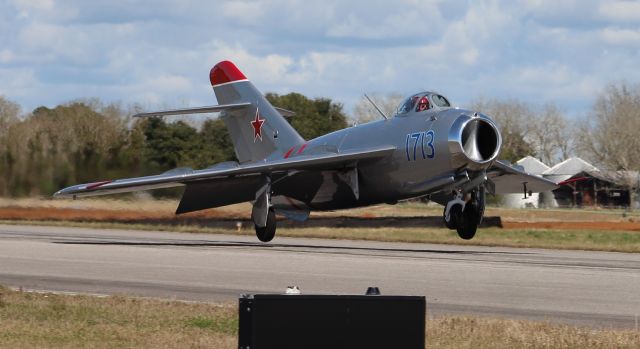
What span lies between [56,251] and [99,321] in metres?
11.7

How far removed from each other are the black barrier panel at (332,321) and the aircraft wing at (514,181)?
1722 centimetres

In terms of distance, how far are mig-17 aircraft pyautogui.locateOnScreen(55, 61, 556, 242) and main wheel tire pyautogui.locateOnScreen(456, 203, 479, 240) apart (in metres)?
0.02

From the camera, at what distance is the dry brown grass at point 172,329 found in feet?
33.9

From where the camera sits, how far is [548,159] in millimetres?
107438

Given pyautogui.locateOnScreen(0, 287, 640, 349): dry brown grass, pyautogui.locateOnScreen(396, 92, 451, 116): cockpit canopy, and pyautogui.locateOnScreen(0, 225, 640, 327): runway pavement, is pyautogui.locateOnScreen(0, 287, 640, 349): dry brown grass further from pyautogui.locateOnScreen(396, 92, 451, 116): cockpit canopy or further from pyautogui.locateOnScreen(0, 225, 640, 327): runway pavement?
pyautogui.locateOnScreen(396, 92, 451, 116): cockpit canopy

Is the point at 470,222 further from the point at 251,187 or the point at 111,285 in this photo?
the point at 111,285

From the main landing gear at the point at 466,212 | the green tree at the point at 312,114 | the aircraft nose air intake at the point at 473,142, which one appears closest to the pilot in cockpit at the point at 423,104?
the aircraft nose air intake at the point at 473,142

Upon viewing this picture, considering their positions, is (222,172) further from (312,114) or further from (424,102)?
(312,114)

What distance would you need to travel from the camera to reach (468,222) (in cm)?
2195

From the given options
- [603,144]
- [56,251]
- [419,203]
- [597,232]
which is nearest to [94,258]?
[56,251]

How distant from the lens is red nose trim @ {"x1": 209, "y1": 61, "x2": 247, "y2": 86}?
2878 centimetres

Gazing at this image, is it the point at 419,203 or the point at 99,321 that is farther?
the point at 419,203

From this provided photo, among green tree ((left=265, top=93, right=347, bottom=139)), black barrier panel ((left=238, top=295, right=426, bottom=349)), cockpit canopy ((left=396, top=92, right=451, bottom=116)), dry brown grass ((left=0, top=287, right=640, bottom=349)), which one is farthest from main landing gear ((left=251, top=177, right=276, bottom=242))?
green tree ((left=265, top=93, right=347, bottom=139))

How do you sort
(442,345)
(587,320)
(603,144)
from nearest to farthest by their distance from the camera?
(442,345)
(587,320)
(603,144)
